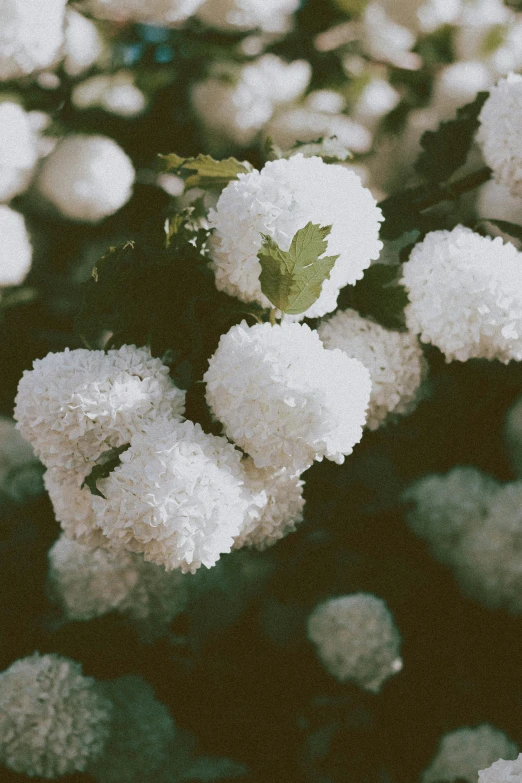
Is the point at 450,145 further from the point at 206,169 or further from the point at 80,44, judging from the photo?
the point at 80,44

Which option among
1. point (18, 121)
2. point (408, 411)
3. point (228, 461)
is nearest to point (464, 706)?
point (408, 411)

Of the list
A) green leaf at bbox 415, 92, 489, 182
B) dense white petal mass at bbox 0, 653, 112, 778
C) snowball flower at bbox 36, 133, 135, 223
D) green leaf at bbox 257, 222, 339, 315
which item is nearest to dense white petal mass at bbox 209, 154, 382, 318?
green leaf at bbox 257, 222, 339, 315

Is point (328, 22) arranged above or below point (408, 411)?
above

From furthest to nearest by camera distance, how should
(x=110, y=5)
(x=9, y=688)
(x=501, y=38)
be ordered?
(x=501, y=38), (x=110, y=5), (x=9, y=688)

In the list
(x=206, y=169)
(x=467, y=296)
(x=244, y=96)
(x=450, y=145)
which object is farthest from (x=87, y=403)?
(x=244, y=96)

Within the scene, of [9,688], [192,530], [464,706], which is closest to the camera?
[192,530]

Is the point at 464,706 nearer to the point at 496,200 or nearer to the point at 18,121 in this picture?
the point at 496,200

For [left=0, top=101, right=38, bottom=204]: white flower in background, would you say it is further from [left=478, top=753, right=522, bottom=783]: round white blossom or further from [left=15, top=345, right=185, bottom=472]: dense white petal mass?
[left=478, top=753, right=522, bottom=783]: round white blossom
